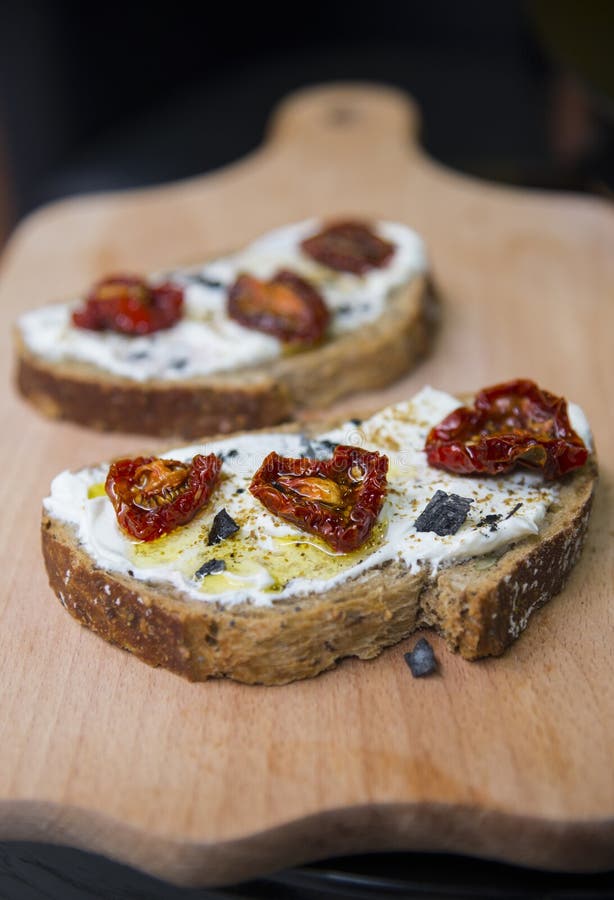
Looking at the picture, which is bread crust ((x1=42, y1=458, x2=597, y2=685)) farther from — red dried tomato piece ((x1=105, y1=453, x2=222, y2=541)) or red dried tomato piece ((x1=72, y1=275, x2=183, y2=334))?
red dried tomato piece ((x1=72, y1=275, x2=183, y2=334))

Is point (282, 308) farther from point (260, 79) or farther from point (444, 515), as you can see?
point (260, 79)

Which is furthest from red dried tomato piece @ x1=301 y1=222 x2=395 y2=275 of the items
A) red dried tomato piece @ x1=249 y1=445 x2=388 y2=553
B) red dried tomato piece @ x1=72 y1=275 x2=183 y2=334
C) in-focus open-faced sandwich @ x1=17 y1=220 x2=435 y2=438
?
red dried tomato piece @ x1=249 y1=445 x2=388 y2=553

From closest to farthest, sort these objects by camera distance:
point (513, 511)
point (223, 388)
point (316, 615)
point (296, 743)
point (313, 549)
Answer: point (296, 743)
point (316, 615)
point (313, 549)
point (513, 511)
point (223, 388)

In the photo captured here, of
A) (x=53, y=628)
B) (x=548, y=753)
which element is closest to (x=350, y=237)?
(x=53, y=628)

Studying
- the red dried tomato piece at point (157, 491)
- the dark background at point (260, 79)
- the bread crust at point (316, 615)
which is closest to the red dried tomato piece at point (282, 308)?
the red dried tomato piece at point (157, 491)

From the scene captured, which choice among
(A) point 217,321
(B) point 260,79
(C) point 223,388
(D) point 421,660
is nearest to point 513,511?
(D) point 421,660

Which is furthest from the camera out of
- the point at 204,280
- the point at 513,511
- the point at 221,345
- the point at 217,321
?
the point at 204,280

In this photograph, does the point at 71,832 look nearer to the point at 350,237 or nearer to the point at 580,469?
the point at 580,469

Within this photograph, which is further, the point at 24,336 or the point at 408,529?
the point at 24,336
